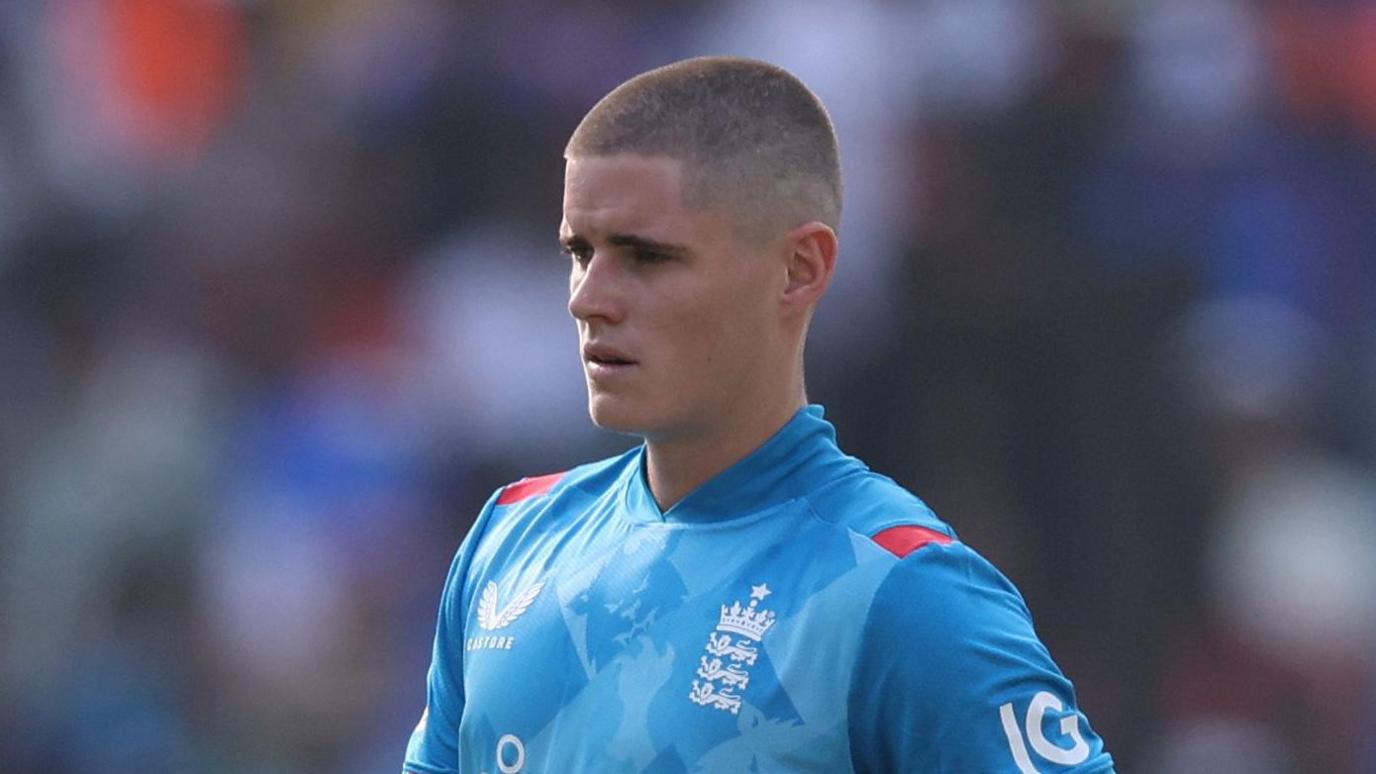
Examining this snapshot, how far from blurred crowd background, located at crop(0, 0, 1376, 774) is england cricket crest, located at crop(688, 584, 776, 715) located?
5083mm

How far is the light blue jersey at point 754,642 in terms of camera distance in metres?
3.02

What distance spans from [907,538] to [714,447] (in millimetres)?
376

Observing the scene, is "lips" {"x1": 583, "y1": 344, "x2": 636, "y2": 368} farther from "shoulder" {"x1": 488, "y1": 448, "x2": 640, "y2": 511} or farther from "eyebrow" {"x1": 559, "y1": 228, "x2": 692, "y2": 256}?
"shoulder" {"x1": 488, "y1": 448, "x2": 640, "y2": 511}

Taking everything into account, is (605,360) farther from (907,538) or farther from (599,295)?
(907,538)

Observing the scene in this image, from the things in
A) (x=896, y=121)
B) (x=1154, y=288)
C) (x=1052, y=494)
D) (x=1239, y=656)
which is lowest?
(x=1239, y=656)

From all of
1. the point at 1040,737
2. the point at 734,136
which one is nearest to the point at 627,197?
the point at 734,136

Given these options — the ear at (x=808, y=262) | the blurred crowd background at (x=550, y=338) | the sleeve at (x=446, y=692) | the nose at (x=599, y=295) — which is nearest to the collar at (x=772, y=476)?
the ear at (x=808, y=262)

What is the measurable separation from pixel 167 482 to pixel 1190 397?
3.92 m

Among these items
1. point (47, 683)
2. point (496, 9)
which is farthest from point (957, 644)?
point (496, 9)

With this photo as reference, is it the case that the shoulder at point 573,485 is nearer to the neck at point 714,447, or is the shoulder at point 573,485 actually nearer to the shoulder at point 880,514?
the neck at point 714,447

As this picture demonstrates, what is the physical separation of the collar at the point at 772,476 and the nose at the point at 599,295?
292mm

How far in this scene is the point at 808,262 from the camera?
3.43 meters

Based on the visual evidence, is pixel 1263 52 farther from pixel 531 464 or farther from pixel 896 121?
pixel 531 464

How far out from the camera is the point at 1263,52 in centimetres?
970
